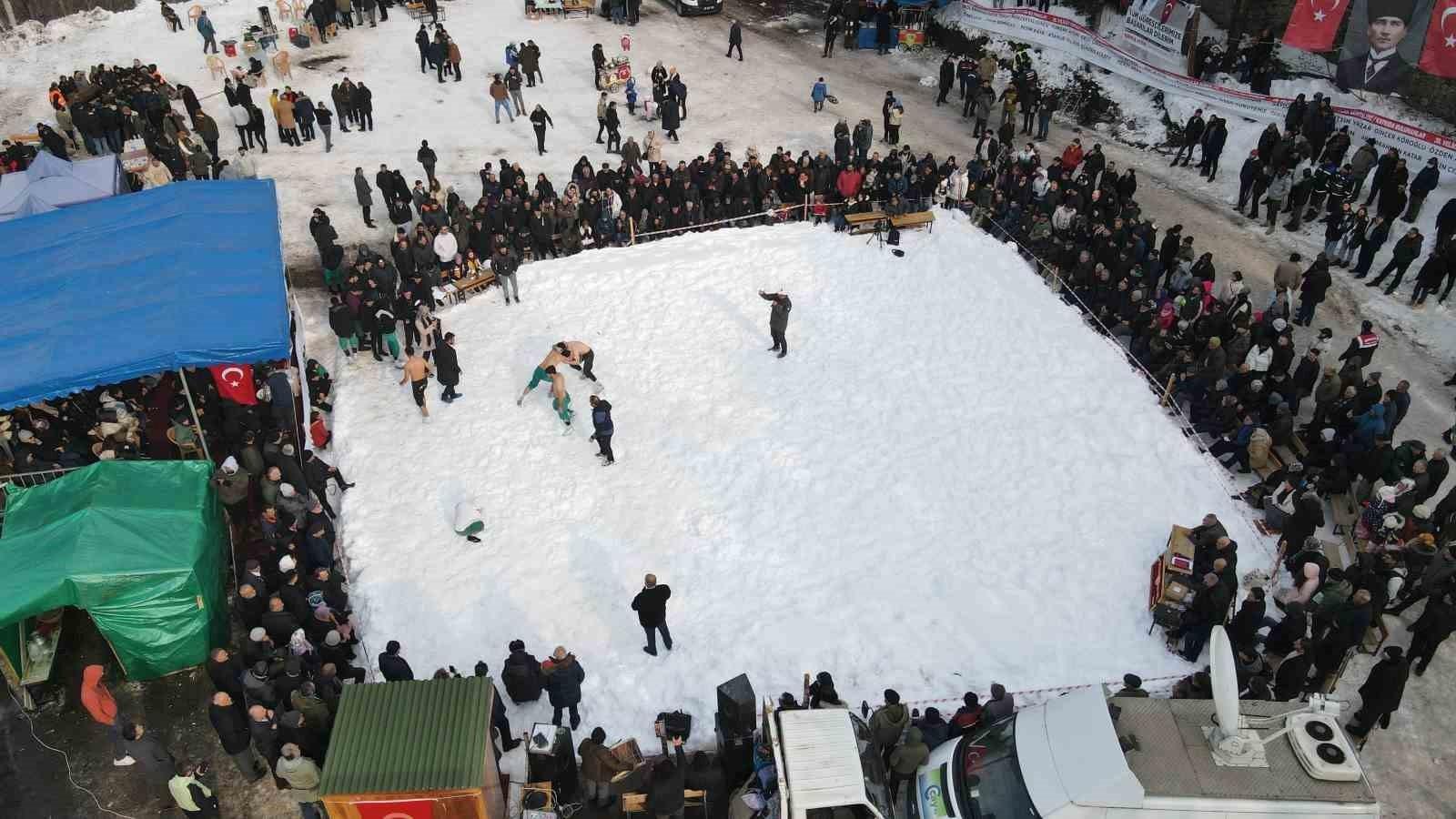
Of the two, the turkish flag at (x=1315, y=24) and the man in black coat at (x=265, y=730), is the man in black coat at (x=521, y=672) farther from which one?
the turkish flag at (x=1315, y=24)

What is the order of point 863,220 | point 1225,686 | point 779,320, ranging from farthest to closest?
point 863,220
point 779,320
point 1225,686

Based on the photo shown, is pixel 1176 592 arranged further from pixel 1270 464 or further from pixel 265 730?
pixel 265 730

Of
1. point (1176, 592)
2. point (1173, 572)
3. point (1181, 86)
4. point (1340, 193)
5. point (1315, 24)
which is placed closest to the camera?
point (1176, 592)

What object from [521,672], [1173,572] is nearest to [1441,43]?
[1173,572]

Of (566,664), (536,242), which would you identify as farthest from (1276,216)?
(566,664)

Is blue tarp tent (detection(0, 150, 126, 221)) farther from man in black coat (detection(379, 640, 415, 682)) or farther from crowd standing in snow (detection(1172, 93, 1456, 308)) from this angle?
crowd standing in snow (detection(1172, 93, 1456, 308))

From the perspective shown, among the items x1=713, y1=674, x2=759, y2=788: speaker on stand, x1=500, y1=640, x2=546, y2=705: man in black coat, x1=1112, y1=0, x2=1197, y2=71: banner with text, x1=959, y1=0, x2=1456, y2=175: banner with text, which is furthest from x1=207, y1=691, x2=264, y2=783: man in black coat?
x1=1112, y1=0, x2=1197, y2=71: banner with text
